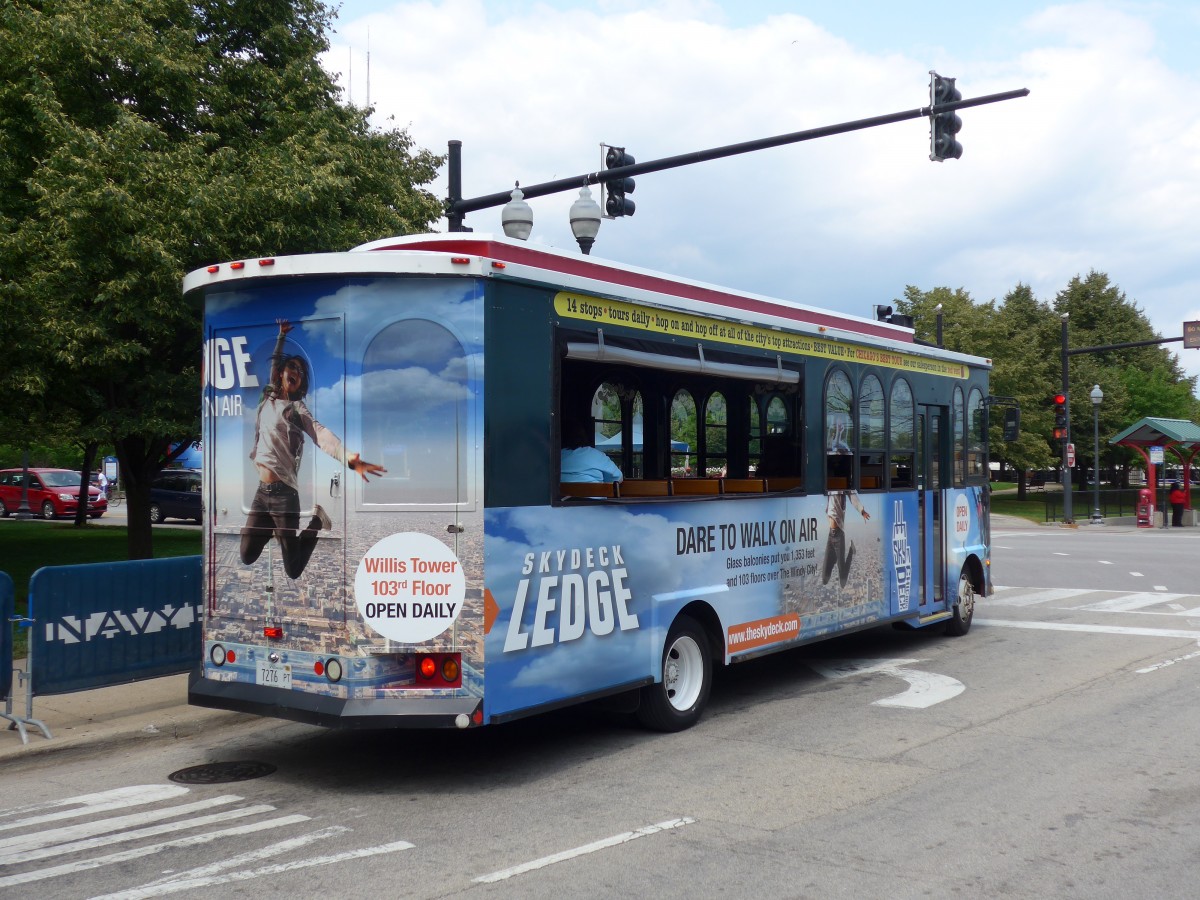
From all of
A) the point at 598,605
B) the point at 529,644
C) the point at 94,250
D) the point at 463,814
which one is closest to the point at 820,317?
the point at 598,605

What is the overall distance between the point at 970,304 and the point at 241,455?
167ft

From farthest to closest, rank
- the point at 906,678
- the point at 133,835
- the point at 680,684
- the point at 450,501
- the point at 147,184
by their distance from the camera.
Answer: the point at 147,184
the point at 906,678
the point at 680,684
the point at 450,501
the point at 133,835

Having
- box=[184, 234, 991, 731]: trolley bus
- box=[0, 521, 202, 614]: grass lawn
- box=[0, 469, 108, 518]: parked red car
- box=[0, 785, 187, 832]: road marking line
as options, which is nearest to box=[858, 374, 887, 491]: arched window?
box=[184, 234, 991, 731]: trolley bus

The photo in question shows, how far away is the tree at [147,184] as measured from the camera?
12297 mm

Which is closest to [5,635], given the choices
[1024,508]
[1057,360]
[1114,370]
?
[1024,508]

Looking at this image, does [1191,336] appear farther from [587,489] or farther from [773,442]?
[587,489]

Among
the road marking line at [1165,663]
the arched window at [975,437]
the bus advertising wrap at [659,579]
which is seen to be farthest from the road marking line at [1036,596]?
the bus advertising wrap at [659,579]

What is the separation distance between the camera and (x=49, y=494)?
124 ft

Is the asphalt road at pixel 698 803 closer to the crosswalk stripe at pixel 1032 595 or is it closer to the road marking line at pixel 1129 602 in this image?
the road marking line at pixel 1129 602

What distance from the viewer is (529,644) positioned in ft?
Result: 22.2

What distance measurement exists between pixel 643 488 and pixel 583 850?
2926mm

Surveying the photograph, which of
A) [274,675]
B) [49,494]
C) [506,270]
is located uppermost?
[506,270]

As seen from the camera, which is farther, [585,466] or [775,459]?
[775,459]

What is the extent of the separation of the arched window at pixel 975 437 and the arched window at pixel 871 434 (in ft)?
8.34
